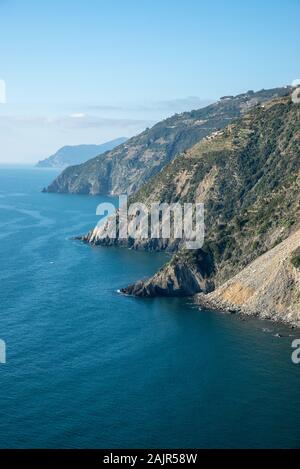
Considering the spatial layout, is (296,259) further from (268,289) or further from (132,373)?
(132,373)

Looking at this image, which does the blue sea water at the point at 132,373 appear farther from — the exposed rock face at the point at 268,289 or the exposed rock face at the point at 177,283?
the exposed rock face at the point at 268,289

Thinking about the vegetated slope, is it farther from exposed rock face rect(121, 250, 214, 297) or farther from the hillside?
exposed rock face rect(121, 250, 214, 297)

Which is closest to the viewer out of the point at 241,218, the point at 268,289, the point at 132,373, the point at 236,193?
the point at 132,373

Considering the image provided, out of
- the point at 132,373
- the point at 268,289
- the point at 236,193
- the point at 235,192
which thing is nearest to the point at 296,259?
the point at 268,289

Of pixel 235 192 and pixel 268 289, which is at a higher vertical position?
pixel 235 192

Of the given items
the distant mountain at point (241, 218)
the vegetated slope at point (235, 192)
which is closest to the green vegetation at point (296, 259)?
the distant mountain at point (241, 218)

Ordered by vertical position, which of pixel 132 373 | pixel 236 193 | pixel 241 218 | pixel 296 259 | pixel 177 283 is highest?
A: pixel 236 193

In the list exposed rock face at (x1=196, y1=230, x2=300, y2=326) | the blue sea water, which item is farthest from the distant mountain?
the blue sea water

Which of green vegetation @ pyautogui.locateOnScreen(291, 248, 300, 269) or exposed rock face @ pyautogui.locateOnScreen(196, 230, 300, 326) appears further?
green vegetation @ pyautogui.locateOnScreen(291, 248, 300, 269)
